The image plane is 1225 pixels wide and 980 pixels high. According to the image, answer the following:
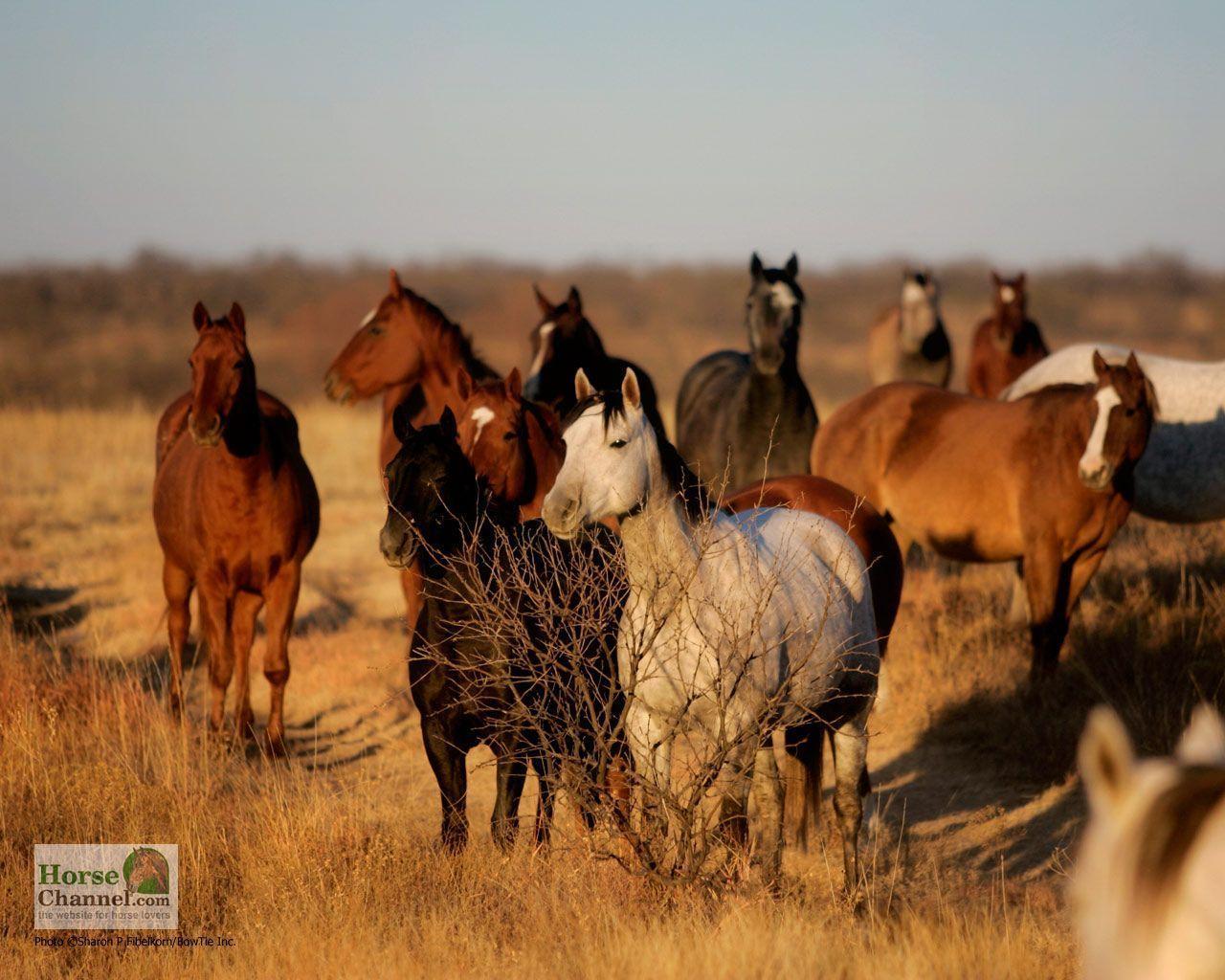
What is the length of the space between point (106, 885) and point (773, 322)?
5736mm

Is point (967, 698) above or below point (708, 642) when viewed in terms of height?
below

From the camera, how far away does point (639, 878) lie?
165 inches

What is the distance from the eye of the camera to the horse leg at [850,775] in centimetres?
485

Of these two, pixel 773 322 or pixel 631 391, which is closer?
pixel 631 391

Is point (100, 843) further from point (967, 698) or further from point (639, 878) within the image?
point (967, 698)

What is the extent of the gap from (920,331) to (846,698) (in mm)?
10017

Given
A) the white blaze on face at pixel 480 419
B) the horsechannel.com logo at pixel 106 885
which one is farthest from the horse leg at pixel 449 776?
the white blaze on face at pixel 480 419

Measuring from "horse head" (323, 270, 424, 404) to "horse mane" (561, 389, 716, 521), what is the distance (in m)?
4.56

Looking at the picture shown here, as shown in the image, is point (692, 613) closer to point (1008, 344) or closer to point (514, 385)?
point (514, 385)

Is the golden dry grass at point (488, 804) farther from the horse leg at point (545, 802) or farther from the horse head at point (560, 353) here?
the horse head at point (560, 353)

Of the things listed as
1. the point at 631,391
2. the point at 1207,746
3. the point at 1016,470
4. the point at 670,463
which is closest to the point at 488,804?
the point at 670,463

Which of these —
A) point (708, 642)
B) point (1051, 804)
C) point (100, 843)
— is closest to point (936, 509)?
point (1051, 804)

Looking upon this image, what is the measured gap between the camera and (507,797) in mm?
4684

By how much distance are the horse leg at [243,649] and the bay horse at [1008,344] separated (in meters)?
7.77
